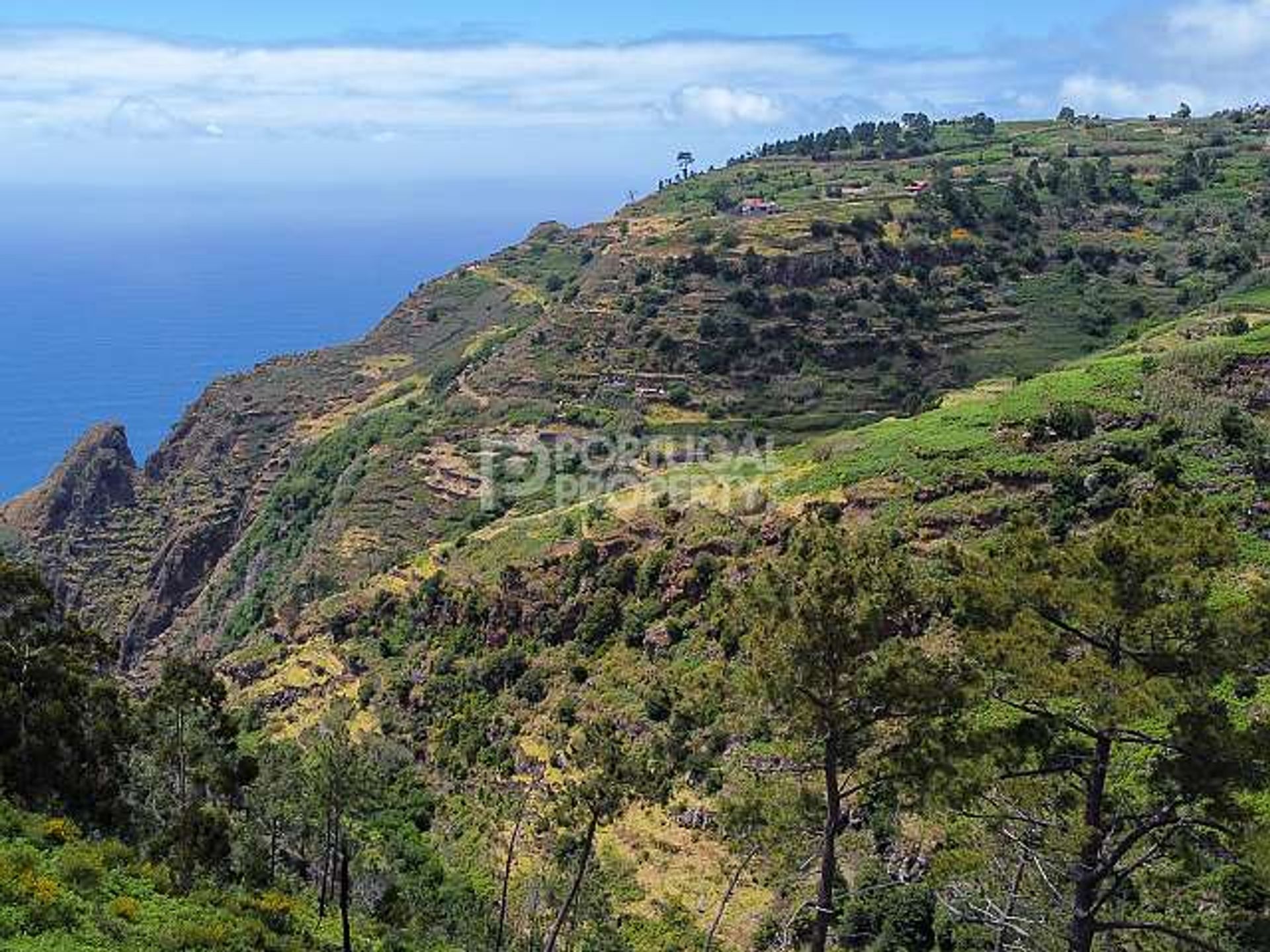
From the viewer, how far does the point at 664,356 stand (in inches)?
3100

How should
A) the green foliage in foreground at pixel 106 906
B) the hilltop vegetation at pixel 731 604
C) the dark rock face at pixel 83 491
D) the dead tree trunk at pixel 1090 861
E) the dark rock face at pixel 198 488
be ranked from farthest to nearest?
1. the dark rock face at pixel 83 491
2. the dark rock face at pixel 198 488
3. the hilltop vegetation at pixel 731 604
4. the green foliage in foreground at pixel 106 906
5. the dead tree trunk at pixel 1090 861

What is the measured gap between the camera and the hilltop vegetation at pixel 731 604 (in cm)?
1703

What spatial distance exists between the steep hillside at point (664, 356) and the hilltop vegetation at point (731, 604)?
17.9 inches

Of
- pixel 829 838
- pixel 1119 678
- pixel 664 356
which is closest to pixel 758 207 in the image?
pixel 664 356

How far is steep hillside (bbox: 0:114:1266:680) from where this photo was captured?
75.8 m

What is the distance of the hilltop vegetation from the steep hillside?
45 centimetres

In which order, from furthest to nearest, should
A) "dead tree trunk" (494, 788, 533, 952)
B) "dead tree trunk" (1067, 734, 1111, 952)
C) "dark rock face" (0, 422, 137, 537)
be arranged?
1. "dark rock face" (0, 422, 137, 537)
2. "dead tree trunk" (494, 788, 533, 952)
3. "dead tree trunk" (1067, 734, 1111, 952)

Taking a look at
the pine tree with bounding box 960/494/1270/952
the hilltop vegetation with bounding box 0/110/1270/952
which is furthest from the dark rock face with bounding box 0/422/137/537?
the pine tree with bounding box 960/494/1270/952

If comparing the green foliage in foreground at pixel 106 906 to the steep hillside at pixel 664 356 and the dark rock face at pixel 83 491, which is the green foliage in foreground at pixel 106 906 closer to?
the steep hillside at pixel 664 356

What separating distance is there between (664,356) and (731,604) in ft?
195

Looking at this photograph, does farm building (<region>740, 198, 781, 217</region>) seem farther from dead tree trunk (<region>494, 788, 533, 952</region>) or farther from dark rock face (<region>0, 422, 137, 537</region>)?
dead tree trunk (<region>494, 788, 533, 952</region>)

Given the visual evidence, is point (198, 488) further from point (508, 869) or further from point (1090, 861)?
point (1090, 861)

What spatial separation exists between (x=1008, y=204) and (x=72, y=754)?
88272mm

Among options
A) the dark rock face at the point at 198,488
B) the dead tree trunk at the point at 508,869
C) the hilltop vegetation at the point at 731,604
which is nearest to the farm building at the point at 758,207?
the hilltop vegetation at the point at 731,604
